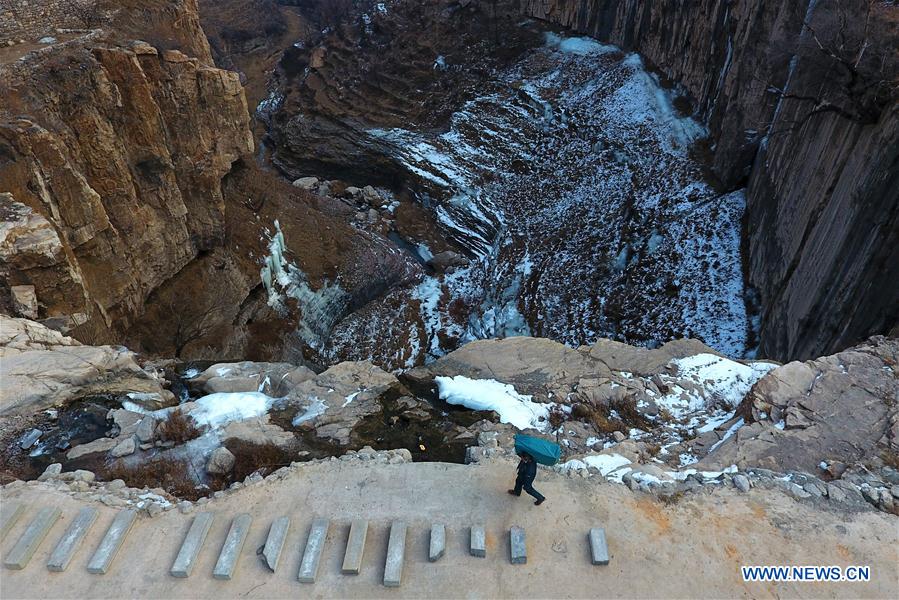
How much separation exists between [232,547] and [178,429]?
2.82 m

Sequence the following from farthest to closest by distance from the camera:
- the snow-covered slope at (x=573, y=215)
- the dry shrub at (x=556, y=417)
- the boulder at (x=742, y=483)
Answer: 1. the snow-covered slope at (x=573, y=215)
2. the dry shrub at (x=556, y=417)
3. the boulder at (x=742, y=483)

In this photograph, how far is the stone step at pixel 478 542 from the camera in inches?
228

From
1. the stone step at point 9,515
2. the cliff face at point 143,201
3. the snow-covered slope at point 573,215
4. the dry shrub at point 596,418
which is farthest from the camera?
the snow-covered slope at point 573,215

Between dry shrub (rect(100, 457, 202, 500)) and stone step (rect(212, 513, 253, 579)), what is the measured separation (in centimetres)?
112

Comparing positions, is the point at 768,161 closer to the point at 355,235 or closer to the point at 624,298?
the point at 624,298

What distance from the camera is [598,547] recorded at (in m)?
5.78

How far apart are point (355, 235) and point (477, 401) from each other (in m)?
13.6

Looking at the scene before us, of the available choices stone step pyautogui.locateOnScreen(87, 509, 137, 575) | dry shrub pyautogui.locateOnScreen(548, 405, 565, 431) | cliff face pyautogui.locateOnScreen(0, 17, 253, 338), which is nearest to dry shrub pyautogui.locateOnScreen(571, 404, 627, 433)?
dry shrub pyautogui.locateOnScreen(548, 405, 565, 431)

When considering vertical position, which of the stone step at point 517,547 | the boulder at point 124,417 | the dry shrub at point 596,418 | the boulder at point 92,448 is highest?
the stone step at point 517,547

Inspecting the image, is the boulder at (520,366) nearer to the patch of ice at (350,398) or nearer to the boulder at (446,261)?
the patch of ice at (350,398)

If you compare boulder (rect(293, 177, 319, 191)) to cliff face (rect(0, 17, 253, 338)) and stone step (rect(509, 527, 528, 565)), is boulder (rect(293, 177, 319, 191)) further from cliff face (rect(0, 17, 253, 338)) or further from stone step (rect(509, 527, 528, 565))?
stone step (rect(509, 527, 528, 565))

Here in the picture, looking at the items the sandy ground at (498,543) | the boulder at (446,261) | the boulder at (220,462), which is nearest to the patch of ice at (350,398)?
the boulder at (220,462)

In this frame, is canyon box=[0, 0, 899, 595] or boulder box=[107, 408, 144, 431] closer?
canyon box=[0, 0, 899, 595]

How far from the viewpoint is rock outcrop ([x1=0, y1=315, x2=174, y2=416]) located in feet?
25.8
